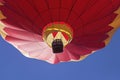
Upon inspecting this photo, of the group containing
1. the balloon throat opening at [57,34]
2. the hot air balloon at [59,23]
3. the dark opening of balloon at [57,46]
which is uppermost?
the hot air balloon at [59,23]

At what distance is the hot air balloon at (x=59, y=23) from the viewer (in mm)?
11703

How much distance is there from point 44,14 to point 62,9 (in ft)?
1.35

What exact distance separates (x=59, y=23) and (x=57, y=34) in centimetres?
26

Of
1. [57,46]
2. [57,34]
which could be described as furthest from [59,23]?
[57,46]

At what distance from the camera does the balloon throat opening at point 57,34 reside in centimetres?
1191

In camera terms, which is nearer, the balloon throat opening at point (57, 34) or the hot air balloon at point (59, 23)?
the hot air balloon at point (59, 23)

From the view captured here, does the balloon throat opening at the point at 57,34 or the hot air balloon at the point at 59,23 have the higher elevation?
the hot air balloon at the point at 59,23

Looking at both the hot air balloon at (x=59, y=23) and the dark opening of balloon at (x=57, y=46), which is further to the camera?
the dark opening of balloon at (x=57, y=46)

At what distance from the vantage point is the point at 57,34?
12.0 m

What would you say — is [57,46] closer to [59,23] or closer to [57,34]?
[57,34]

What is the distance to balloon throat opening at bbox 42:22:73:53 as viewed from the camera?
469 inches

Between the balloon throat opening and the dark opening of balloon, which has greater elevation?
the balloon throat opening

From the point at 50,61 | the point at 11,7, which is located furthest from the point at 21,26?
the point at 50,61

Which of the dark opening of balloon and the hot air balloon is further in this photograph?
the dark opening of balloon
